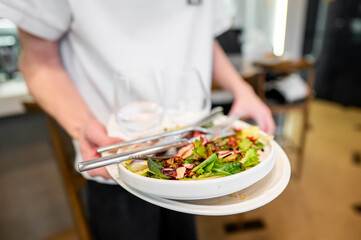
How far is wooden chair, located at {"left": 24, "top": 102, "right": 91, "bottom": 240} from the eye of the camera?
96cm

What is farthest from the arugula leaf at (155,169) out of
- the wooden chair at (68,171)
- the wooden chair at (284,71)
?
the wooden chair at (284,71)

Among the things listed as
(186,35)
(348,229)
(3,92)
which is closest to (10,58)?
(3,92)

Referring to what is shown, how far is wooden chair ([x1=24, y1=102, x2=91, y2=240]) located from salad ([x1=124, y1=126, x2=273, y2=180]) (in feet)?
2.55

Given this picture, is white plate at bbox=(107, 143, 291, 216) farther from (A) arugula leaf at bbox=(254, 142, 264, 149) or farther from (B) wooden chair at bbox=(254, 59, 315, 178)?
(B) wooden chair at bbox=(254, 59, 315, 178)

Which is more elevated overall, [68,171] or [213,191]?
[213,191]

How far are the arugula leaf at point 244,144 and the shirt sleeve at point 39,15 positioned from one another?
1.33ft

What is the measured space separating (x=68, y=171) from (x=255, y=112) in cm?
84

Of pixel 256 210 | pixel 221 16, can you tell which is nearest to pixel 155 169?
pixel 221 16

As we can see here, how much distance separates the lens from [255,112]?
0.53m

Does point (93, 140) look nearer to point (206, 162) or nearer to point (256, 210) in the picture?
point (206, 162)

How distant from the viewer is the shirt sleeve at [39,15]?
424mm

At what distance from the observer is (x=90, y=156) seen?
377 millimetres

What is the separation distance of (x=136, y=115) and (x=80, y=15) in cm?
22

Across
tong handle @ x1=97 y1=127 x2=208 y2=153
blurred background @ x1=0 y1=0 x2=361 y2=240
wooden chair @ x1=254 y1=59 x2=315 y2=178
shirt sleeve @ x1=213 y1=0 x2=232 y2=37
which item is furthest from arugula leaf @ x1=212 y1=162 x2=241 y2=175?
wooden chair @ x1=254 y1=59 x2=315 y2=178
